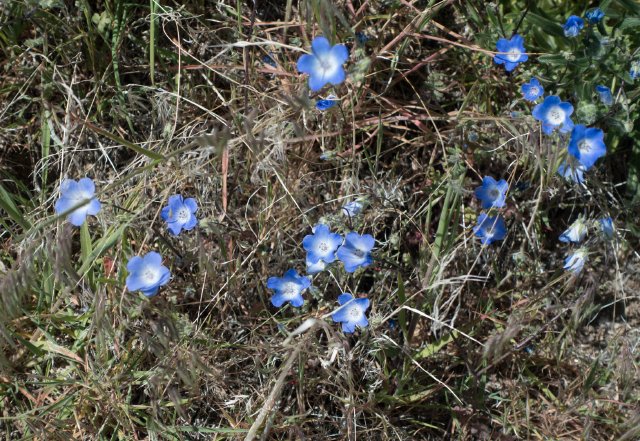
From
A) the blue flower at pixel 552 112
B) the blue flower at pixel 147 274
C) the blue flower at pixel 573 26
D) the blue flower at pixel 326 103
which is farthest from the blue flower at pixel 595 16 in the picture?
the blue flower at pixel 147 274

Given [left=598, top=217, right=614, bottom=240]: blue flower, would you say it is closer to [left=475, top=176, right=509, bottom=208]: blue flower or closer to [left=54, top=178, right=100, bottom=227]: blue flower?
[left=475, top=176, right=509, bottom=208]: blue flower

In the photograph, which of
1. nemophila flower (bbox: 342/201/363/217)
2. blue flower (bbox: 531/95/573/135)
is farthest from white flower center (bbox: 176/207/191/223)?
blue flower (bbox: 531/95/573/135)

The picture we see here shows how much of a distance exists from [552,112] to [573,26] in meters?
0.40

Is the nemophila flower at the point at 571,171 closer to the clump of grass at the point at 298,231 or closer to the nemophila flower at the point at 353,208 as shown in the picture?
the clump of grass at the point at 298,231

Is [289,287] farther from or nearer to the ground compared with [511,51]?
nearer to the ground

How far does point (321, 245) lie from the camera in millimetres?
2512

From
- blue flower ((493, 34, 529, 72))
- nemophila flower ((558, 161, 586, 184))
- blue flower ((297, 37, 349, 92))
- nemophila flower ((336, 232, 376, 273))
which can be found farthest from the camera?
blue flower ((493, 34, 529, 72))

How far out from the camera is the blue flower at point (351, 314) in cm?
246

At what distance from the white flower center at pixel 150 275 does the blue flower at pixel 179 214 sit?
0.62 feet

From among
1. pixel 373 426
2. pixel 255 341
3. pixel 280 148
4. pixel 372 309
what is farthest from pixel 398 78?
Result: pixel 373 426

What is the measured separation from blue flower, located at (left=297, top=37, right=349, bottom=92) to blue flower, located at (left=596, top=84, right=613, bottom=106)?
Result: 1071 millimetres

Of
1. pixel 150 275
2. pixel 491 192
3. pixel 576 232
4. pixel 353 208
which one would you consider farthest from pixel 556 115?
pixel 150 275

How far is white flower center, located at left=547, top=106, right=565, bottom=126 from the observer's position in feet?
8.13

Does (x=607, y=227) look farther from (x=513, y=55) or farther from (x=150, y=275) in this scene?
(x=150, y=275)
